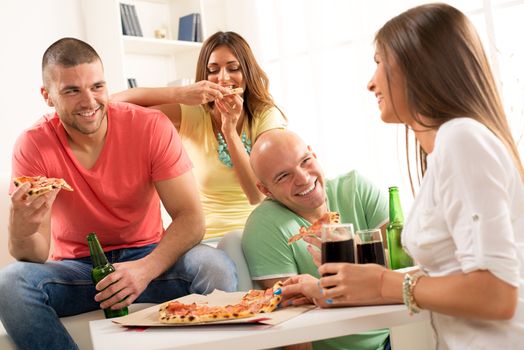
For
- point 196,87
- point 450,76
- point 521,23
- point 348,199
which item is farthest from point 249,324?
point 521,23

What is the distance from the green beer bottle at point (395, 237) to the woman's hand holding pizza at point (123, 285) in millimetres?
800

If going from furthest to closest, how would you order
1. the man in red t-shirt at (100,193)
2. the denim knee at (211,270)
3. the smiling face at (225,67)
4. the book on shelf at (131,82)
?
the book on shelf at (131,82) → the smiling face at (225,67) → the man in red t-shirt at (100,193) → the denim knee at (211,270)

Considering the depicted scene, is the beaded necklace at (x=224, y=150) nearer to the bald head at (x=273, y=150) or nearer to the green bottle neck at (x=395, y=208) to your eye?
the bald head at (x=273, y=150)

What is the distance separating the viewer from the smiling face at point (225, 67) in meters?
3.18

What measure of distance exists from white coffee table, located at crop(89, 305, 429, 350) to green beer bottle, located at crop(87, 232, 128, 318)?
1.94ft

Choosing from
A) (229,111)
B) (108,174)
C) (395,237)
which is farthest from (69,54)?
(395,237)

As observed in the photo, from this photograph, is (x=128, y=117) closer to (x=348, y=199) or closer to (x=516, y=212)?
(x=348, y=199)

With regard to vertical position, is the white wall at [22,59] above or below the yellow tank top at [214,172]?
above

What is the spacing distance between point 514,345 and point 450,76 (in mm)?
528

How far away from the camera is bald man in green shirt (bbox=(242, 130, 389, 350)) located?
2088mm

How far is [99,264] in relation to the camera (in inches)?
80.4

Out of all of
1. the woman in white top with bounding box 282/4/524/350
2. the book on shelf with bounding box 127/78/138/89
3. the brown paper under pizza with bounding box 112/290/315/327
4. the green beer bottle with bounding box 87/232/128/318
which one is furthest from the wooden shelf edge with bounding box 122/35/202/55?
the woman in white top with bounding box 282/4/524/350

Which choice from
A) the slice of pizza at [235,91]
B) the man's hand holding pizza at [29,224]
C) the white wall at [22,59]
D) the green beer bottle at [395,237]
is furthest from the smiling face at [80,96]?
the white wall at [22,59]

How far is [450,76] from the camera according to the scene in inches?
52.6
